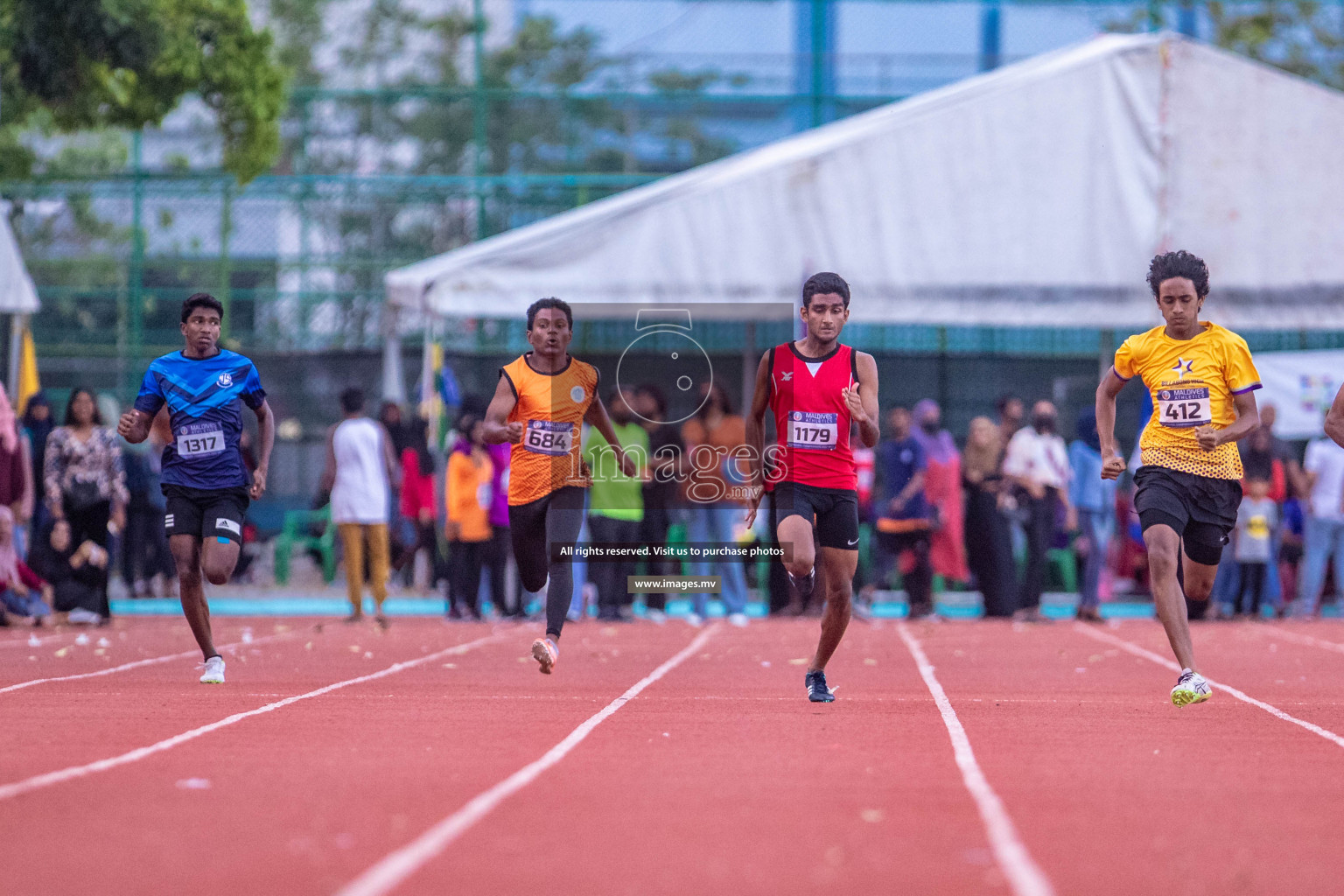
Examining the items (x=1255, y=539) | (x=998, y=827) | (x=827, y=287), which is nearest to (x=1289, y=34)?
(x=1255, y=539)

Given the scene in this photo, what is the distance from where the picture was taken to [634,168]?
2200 cm

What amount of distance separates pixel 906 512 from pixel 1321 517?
4.34 m

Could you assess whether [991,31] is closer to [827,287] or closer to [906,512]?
[906,512]

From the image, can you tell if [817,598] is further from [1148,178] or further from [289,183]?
[289,183]

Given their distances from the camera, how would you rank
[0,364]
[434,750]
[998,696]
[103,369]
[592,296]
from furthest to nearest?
1. [103,369]
2. [0,364]
3. [592,296]
4. [998,696]
5. [434,750]

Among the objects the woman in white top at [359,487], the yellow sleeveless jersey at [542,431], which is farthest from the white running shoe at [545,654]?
the woman in white top at [359,487]

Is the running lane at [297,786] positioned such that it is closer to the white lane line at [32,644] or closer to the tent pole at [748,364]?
the white lane line at [32,644]

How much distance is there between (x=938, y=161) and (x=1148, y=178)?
6.73 ft

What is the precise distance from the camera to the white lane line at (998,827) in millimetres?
4531

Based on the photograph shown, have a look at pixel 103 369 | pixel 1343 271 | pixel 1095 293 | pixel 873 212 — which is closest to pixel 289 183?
pixel 103 369

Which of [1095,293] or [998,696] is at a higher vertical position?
[1095,293]

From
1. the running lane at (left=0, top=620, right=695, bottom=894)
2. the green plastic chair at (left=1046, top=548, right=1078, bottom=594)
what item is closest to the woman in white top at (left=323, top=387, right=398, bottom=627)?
the running lane at (left=0, top=620, right=695, bottom=894)

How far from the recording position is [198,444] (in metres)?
9.78

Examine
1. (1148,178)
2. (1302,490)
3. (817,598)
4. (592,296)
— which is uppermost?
(1148,178)
